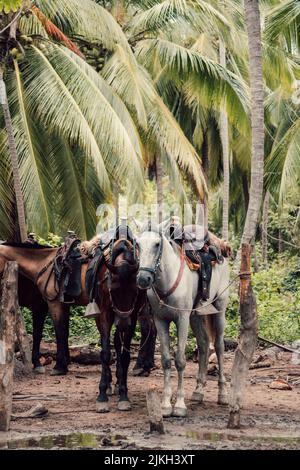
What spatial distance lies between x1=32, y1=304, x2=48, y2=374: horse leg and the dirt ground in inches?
12.6

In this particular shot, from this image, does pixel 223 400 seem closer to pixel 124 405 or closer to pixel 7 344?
pixel 124 405

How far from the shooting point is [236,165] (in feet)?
103

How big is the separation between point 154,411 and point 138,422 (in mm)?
861

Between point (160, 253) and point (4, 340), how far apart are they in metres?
2.06

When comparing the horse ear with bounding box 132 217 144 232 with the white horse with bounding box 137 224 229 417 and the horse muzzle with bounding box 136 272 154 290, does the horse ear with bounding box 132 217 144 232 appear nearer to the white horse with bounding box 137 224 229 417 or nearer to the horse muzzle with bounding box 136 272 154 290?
the white horse with bounding box 137 224 229 417

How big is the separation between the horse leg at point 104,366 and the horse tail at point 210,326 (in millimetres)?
1537

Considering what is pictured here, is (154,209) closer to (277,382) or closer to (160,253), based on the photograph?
(160,253)

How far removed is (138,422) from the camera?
1016 centimetres

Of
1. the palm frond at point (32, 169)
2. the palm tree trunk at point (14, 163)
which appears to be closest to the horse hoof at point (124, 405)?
the palm tree trunk at point (14, 163)

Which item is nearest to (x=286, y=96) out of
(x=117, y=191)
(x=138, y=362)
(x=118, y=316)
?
(x=117, y=191)

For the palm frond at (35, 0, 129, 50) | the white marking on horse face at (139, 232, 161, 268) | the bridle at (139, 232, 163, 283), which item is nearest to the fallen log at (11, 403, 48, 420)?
the bridle at (139, 232, 163, 283)

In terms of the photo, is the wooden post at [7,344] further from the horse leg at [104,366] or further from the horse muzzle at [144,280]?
the horse muzzle at [144,280]

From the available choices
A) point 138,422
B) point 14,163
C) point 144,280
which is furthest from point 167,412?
point 14,163

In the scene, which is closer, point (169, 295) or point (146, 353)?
point (169, 295)
